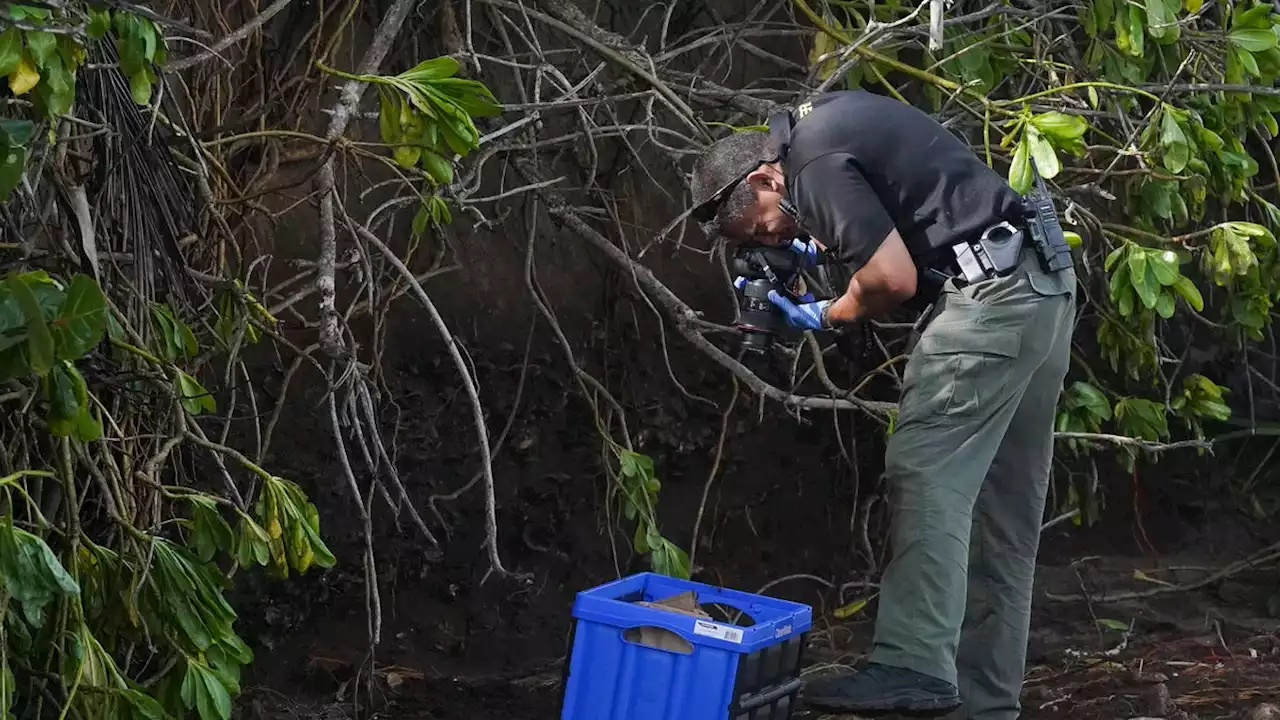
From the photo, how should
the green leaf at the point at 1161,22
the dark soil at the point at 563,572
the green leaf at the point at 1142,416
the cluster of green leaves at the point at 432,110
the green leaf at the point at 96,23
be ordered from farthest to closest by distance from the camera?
1. the dark soil at the point at 563,572
2. the green leaf at the point at 1142,416
3. the green leaf at the point at 1161,22
4. the cluster of green leaves at the point at 432,110
5. the green leaf at the point at 96,23

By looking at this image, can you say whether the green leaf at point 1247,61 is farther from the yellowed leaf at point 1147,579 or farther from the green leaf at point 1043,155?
the yellowed leaf at point 1147,579

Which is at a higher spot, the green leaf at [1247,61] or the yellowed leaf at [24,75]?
the green leaf at [1247,61]

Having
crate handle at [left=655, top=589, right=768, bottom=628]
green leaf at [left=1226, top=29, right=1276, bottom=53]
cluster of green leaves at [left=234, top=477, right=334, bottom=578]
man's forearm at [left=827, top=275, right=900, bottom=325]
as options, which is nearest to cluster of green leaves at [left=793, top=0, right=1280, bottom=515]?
green leaf at [left=1226, top=29, right=1276, bottom=53]

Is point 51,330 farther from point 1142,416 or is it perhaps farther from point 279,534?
point 1142,416

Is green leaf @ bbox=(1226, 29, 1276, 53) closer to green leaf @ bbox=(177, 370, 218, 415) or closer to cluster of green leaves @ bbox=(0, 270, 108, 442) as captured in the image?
green leaf @ bbox=(177, 370, 218, 415)

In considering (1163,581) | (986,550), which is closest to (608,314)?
(986,550)

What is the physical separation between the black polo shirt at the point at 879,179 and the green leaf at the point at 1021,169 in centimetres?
14

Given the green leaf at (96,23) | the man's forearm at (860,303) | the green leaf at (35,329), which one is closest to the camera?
the green leaf at (35,329)

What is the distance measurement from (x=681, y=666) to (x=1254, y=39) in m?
2.01

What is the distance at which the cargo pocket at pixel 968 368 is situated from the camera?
9.79 feet

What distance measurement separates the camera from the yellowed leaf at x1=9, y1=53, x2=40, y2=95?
88.4 inches

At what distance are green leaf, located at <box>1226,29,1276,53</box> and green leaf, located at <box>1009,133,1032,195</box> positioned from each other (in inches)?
28.3

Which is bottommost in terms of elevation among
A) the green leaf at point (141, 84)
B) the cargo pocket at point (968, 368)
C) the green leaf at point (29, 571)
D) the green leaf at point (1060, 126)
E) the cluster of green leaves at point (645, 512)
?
the cluster of green leaves at point (645, 512)

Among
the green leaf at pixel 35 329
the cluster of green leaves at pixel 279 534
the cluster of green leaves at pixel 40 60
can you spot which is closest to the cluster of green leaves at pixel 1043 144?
the cluster of green leaves at pixel 279 534
